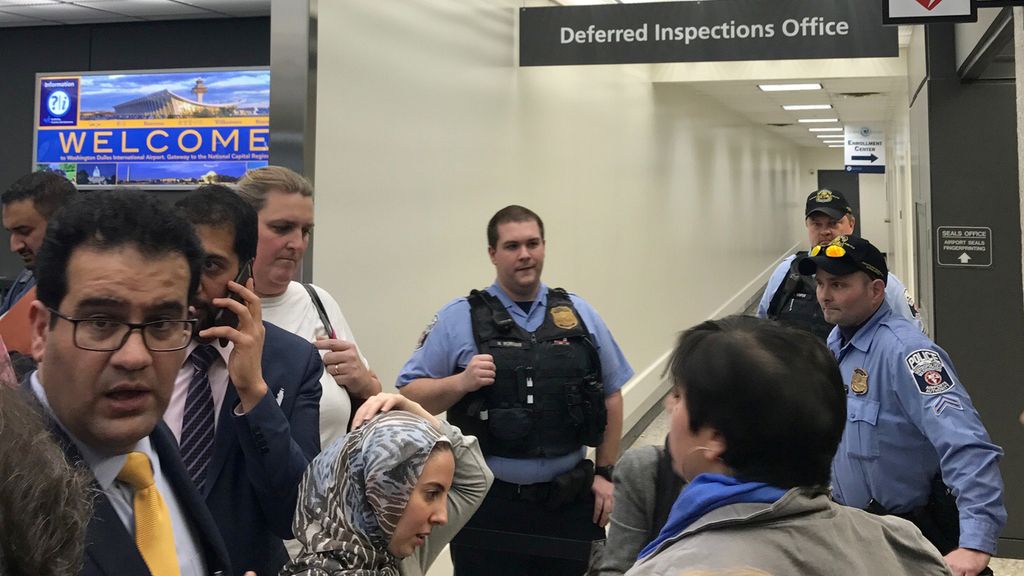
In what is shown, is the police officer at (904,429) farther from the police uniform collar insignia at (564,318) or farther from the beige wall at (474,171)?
the beige wall at (474,171)

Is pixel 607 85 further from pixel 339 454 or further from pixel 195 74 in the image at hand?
pixel 339 454

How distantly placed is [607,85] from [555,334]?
4.31 meters

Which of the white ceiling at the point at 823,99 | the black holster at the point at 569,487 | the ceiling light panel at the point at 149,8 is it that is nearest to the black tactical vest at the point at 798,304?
the black holster at the point at 569,487

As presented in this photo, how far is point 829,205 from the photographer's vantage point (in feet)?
15.6

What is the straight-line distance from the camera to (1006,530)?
15.4 ft

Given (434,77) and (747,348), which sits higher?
(434,77)

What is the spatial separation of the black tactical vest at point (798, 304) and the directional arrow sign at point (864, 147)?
11.8 m

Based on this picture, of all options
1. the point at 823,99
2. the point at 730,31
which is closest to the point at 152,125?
the point at 730,31

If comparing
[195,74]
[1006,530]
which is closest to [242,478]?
[1006,530]

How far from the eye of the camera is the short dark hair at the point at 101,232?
43.8 inches

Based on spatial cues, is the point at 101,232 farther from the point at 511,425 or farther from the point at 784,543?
the point at 511,425

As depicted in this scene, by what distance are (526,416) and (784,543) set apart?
5.95 feet

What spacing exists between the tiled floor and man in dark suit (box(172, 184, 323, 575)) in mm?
2388

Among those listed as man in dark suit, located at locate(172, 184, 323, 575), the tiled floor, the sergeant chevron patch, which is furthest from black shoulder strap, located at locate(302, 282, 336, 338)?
the tiled floor
